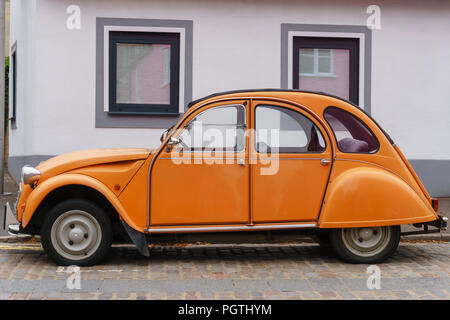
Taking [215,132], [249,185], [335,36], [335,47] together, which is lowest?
[249,185]

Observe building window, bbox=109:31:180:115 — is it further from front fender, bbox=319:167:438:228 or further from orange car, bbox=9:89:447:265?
front fender, bbox=319:167:438:228

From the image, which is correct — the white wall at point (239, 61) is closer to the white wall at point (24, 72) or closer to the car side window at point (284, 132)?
the white wall at point (24, 72)

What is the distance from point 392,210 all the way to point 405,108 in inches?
242

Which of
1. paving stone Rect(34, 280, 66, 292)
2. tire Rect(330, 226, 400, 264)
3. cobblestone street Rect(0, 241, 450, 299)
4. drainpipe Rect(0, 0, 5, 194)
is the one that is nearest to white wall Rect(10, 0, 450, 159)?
drainpipe Rect(0, 0, 5, 194)

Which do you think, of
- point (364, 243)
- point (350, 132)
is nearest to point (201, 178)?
point (350, 132)

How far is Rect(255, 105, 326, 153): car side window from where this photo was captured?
652cm

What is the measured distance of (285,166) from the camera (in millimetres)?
6477

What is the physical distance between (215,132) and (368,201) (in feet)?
5.98

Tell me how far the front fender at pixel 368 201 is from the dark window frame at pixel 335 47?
19.1 feet

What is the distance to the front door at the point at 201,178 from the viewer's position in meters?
6.36

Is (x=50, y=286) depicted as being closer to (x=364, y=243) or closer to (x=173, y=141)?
(x=173, y=141)

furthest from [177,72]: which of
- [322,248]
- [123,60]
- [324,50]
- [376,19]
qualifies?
[322,248]

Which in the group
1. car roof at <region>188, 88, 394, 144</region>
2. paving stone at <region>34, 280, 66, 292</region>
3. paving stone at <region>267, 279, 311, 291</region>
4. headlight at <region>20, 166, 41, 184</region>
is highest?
car roof at <region>188, 88, 394, 144</region>

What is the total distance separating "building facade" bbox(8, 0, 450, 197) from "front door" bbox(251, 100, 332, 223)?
5297 millimetres
